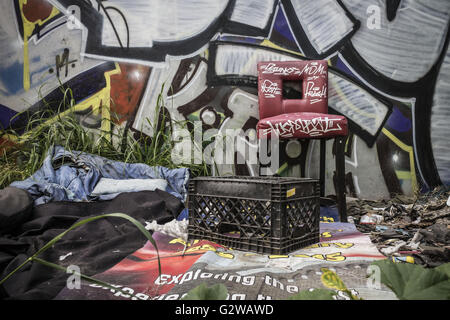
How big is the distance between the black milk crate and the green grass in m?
1.32

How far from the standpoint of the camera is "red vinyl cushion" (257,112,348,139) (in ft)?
7.34

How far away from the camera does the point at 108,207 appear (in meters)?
2.16

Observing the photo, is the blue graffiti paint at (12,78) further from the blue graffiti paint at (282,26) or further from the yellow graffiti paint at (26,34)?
the blue graffiti paint at (282,26)

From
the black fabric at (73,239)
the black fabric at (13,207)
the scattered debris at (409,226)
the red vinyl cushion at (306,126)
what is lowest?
the scattered debris at (409,226)

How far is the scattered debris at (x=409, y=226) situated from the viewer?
138 cm

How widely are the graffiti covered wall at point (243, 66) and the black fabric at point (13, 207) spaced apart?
170 centimetres

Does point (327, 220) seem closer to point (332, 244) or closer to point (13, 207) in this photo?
point (332, 244)

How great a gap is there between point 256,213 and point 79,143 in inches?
88.9

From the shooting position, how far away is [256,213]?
5.07 feet

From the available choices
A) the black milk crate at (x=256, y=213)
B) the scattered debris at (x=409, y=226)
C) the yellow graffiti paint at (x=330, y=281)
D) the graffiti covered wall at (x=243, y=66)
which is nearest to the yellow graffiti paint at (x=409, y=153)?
the graffiti covered wall at (x=243, y=66)

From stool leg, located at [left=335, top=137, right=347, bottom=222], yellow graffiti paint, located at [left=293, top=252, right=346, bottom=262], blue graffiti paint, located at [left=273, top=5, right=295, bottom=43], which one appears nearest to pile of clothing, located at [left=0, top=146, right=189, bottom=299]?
yellow graffiti paint, located at [left=293, top=252, right=346, bottom=262]

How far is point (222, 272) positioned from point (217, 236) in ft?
1.50
